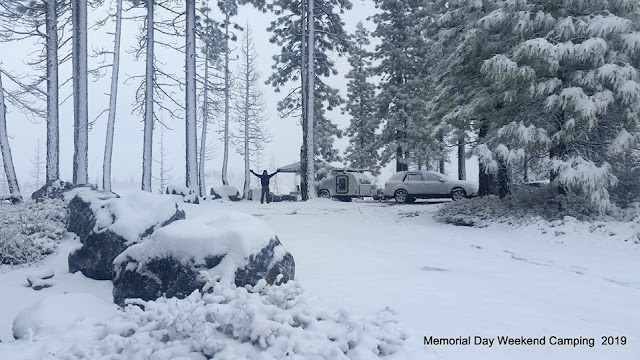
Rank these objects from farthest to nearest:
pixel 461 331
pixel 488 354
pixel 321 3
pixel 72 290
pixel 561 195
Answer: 1. pixel 321 3
2. pixel 561 195
3. pixel 72 290
4. pixel 461 331
5. pixel 488 354

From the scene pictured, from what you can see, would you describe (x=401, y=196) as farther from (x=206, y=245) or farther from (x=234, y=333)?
(x=234, y=333)

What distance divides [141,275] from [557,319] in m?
4.61

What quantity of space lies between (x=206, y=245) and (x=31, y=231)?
6.25 metres

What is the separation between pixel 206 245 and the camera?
4.84m

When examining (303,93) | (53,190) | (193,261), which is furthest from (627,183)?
(53,190)

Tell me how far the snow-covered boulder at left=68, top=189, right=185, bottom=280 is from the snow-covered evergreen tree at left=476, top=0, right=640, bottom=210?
A: 29.2 feet

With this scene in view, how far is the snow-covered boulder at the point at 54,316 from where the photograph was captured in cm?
403

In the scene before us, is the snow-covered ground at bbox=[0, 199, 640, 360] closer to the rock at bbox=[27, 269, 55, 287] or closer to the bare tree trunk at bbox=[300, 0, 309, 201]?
the rock at bbox=[27, 269, 55, 287]

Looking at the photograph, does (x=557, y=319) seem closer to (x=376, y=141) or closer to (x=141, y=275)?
(x=141, y=275)

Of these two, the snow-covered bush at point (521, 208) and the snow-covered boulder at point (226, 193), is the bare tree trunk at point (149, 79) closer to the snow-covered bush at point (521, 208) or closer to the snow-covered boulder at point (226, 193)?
the snow-covered boulder at point (226, 193)

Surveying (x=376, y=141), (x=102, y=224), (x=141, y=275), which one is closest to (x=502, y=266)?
(x=141, y=275)

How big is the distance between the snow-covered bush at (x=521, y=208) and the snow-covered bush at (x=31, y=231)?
10.9 m

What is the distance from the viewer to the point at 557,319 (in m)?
4.52

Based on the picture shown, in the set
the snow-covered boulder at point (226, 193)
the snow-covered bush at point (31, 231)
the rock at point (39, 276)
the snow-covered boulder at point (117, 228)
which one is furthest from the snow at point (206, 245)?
the snow-covered boulder at point (226, 193)
